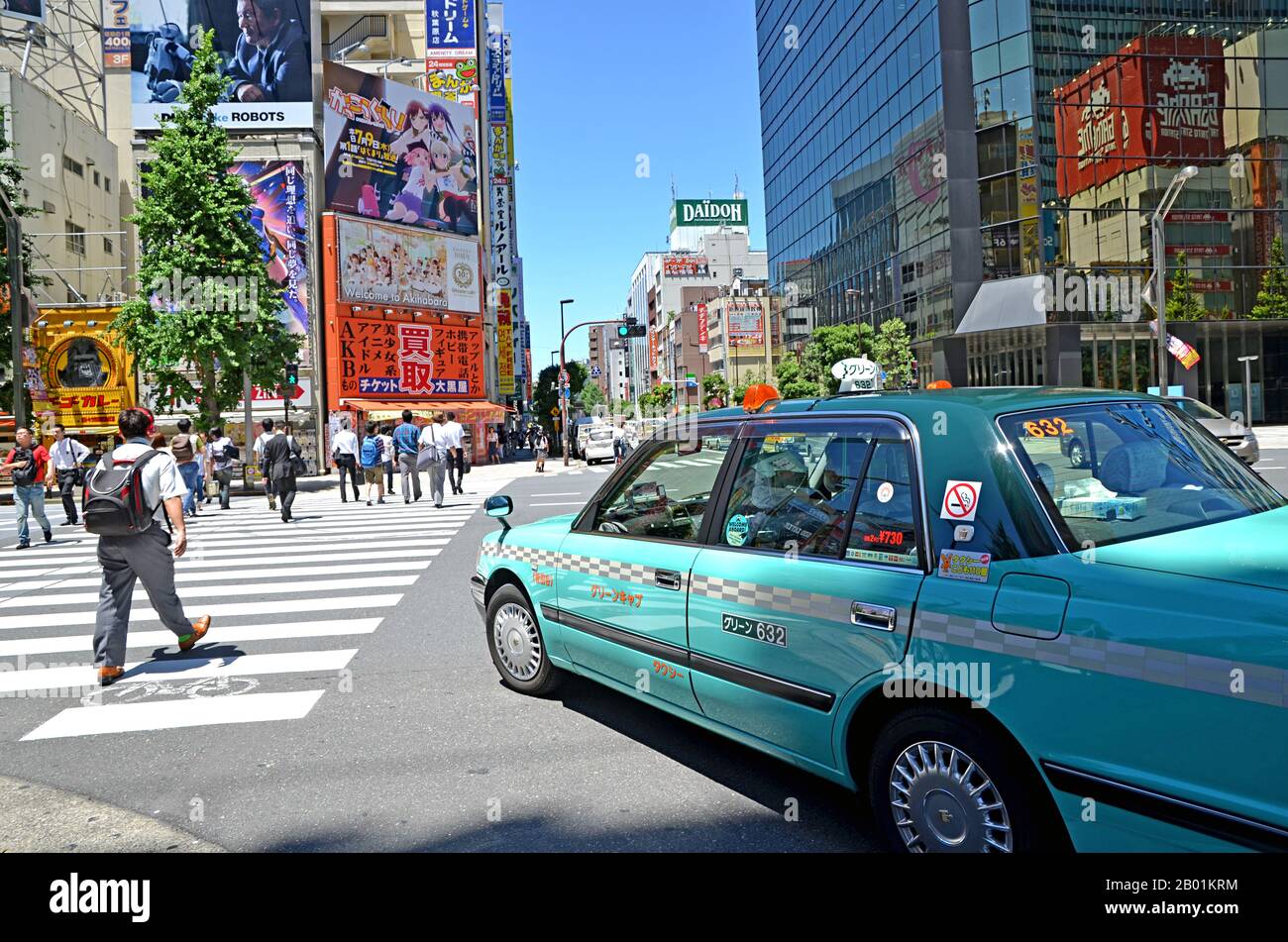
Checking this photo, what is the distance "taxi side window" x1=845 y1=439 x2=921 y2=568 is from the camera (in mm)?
3027

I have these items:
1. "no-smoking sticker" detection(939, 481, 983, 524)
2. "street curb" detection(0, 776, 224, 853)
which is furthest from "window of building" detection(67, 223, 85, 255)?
"no-smoking sticker" detection(939, 481, 983, 524)

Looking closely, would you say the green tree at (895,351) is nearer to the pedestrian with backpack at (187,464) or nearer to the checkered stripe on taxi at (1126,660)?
the pedestrian with backpack at (187,464)

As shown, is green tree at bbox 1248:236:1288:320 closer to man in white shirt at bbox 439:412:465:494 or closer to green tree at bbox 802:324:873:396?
green tree at bbox 802:324:873:396

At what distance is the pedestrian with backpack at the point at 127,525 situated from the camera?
5664 millimetres

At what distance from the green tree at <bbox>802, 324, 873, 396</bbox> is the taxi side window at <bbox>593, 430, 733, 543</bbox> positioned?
40700 millimetres

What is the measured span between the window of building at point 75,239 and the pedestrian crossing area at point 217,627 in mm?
27064

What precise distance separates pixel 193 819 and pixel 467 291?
137 ft

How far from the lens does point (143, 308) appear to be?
81.1 feet

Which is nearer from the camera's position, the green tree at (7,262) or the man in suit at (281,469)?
the man in suit at (281,469)

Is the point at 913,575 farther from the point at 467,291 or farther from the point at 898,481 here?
the point at 467,291

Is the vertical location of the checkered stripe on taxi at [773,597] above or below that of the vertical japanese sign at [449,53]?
below

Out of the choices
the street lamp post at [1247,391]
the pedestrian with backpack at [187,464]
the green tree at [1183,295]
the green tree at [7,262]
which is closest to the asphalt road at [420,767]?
the pedestrian with backpack at [187,464]
